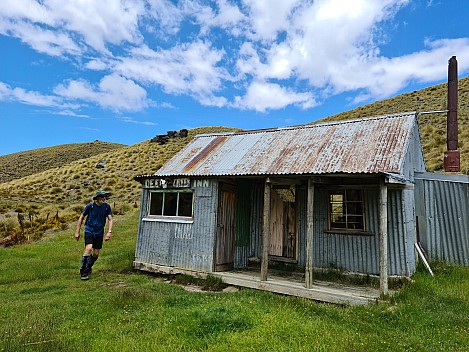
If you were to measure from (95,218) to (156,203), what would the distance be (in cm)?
204

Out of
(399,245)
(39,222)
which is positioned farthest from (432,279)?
(39,222)

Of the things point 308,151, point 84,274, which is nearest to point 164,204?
point 84,274

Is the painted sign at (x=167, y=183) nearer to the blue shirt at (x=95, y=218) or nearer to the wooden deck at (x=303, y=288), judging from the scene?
the blue shirt at (x=95, y=218)

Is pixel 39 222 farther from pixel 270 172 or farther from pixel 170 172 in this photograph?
pixel 270 172

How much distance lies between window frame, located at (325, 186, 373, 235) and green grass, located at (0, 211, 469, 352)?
179 centimetres

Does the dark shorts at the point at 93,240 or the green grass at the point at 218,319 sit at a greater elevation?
the dark shorts at the point at 93,240

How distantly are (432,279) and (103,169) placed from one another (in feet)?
115

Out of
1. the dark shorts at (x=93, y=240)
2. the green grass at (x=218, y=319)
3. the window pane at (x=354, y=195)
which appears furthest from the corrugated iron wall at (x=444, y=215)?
the dark shorts at (x=93, y=240)

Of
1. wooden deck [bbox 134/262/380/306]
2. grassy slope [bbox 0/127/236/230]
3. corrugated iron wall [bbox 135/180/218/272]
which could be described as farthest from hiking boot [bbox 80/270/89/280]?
grassy slope [bbox 0/127/236/230]

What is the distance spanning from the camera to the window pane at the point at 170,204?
988 centimetres

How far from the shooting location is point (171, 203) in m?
9.95

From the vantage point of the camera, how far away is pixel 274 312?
18.7 ft

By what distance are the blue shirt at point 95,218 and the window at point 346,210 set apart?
6168 millimetres

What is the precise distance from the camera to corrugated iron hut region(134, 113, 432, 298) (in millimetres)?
7738
